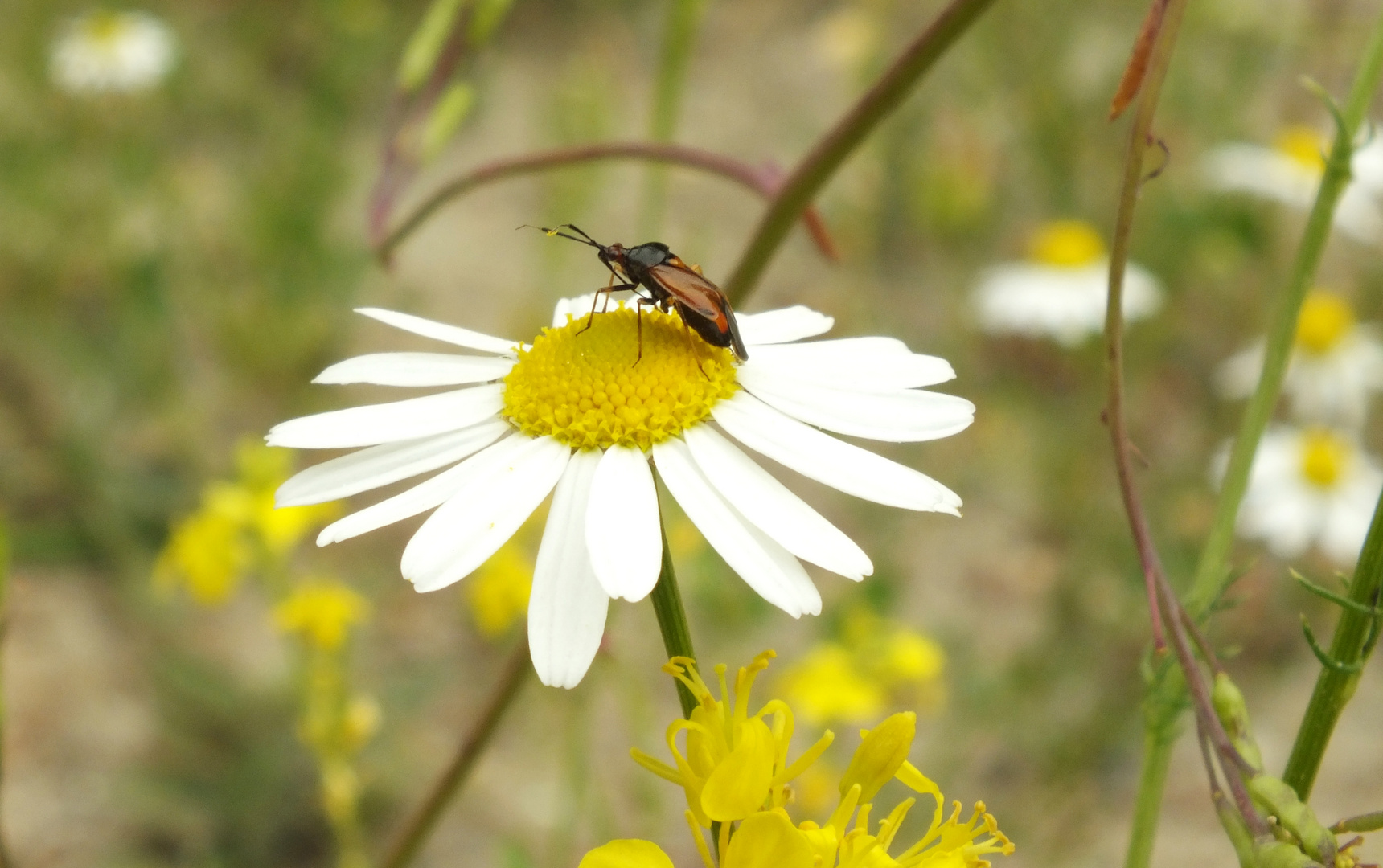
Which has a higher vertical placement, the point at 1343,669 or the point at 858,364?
the point at 858,364

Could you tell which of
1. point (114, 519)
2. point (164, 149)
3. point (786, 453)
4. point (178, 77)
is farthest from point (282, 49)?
point (786, 453)

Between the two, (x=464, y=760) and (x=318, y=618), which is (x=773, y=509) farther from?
(x=318, y=618)

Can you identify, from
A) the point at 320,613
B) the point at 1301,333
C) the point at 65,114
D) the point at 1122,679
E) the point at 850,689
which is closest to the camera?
the point at 320,613

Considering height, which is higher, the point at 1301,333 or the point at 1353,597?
the point at 1301,333

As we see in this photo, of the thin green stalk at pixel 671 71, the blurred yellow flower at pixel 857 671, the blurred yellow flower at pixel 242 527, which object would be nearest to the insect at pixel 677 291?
the thin green stalk at pixel 671 71

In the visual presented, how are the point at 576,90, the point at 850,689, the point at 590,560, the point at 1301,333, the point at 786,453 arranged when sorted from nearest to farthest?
the point at 590,560 < the point at 786,453 < the point at 850,689 < the point at 1301,333 < the point at 576,90

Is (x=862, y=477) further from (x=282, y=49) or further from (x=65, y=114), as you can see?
(x=282, y=49)

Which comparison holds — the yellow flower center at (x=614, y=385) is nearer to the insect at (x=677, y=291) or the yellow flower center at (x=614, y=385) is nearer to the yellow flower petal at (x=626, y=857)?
the insect at (x=677, y=291)

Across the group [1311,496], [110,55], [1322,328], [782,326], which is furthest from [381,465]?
[110,55]

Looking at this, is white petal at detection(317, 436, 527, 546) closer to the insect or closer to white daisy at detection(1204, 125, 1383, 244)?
the insect
